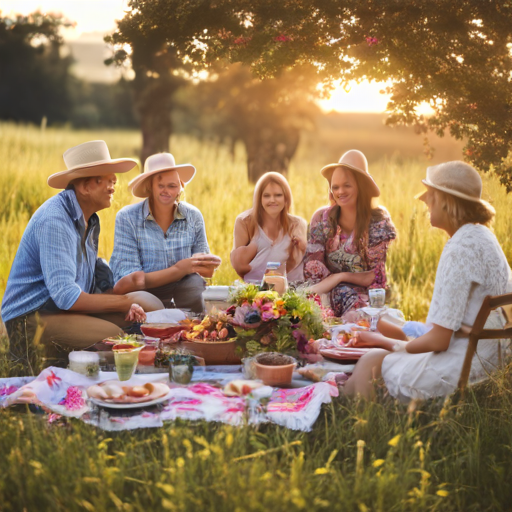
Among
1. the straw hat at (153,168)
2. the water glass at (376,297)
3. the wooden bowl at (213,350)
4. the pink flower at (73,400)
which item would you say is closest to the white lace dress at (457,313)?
the water glass at (376,297)

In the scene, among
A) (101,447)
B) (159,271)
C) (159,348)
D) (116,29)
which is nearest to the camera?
(101,447)

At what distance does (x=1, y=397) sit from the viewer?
336 centimetres

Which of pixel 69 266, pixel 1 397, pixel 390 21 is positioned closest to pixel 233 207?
pixel 390 21

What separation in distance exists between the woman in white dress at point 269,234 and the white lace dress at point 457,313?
233 centimetres

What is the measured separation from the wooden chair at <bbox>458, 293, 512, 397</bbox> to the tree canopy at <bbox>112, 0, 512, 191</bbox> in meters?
2.57

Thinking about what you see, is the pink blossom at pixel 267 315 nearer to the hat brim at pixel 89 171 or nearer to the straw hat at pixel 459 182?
the straw hat at pixel 459 182

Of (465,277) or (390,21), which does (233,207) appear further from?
(465,277)

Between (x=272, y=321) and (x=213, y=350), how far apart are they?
38 cm

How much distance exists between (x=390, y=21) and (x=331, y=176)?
56.0 inches

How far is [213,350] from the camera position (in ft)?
12.1

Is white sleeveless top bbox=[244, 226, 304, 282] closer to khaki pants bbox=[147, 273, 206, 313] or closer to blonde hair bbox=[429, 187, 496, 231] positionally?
khaki pants bbox=[147, 273, 206, 313]

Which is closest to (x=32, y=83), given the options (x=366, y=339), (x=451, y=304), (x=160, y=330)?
(x=160, y=330)

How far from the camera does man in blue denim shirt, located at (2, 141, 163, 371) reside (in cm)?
416

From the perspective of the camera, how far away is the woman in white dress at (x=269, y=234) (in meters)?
5.60
